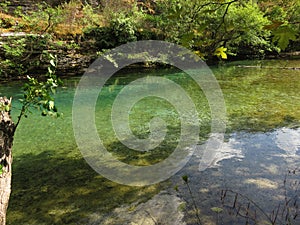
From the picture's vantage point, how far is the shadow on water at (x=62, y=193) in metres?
3.42

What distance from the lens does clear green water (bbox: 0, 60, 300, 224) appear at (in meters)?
3.65

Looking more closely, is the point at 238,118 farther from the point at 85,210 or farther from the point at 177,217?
the point at 85,210

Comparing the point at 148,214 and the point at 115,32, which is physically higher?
the point at 115,32

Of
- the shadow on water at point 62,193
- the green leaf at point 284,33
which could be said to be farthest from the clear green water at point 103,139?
the green leaf at point 284,33

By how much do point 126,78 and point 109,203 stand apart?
1243 centimetres

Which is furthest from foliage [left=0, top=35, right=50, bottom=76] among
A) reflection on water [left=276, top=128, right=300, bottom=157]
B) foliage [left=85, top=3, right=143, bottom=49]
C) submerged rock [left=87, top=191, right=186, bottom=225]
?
foliage [left=85, top=3, right=143, bottom=49]

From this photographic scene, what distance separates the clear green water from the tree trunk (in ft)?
3.20

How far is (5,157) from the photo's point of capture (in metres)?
2.70

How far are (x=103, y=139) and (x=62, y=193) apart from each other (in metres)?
2.35

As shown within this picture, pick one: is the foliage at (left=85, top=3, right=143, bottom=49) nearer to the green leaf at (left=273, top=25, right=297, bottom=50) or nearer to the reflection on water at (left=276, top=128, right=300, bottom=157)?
the reflection on water at (left=276, top=128, right=300, bottom=157)

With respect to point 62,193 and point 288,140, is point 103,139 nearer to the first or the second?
point 62,193

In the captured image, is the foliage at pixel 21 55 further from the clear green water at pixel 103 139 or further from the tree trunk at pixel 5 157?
the clear green water at pixel 103 139

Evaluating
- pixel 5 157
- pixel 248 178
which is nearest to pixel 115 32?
pixel 248 178

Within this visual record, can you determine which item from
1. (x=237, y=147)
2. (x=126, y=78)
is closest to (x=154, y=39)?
(x=126, y=78)
